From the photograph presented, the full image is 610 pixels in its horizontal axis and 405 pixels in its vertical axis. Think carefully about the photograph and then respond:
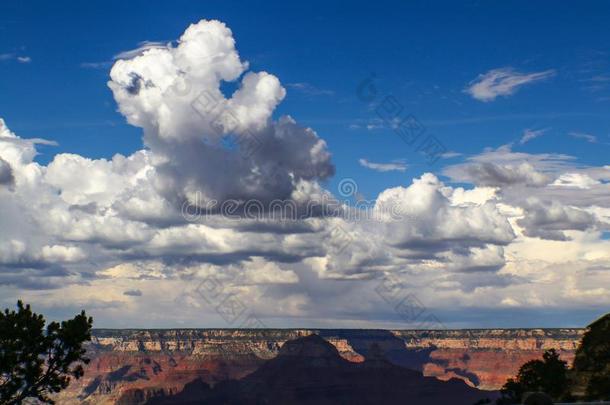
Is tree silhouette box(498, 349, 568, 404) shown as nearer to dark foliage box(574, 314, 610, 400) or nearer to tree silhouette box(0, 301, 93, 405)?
dark foliage box(574, 314, 610, 400)

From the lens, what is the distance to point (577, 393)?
96750 millimetres

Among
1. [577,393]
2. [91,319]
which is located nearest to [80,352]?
[91,319]

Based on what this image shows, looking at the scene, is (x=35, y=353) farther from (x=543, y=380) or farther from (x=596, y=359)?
(x=596, y=359)

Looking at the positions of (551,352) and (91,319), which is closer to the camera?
(91,319)

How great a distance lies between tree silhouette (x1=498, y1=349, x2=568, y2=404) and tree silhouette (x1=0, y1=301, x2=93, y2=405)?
59.7 meters

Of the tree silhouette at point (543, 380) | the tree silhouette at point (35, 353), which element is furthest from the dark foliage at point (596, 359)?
the tree silhouette at point (35, 353)

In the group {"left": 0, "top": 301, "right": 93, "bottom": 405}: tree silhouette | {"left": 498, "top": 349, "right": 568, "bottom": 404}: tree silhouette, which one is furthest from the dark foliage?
{"left": 0, "top": 301, "right": 93, "bottom": 405}: tree silhouette

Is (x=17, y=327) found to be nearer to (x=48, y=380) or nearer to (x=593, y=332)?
(x=48, y=380)

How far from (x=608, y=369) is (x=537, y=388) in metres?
12.2

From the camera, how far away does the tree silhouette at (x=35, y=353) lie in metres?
76.1

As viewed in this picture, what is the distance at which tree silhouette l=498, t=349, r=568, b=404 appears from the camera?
347 feet

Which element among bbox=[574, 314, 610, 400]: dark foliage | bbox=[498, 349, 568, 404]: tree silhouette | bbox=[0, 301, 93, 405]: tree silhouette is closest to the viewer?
bbox=[0, 301, 93, 405]: tree silhouette

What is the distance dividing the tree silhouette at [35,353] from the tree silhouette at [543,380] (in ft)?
196

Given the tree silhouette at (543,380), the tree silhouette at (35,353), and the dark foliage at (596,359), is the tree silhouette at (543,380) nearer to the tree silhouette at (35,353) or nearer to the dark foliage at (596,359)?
the dark foliage at (596,359)
